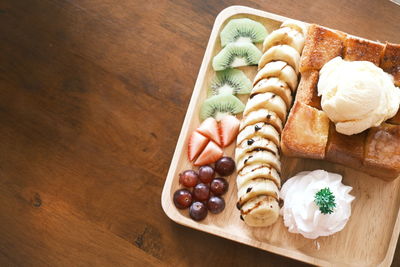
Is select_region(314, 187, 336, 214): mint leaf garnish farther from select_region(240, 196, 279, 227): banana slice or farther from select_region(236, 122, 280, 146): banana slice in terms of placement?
select_region(236, 122, 280, 146): banana slice

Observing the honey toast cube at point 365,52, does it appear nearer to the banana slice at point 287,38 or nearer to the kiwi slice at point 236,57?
the banana slice at point 287,38

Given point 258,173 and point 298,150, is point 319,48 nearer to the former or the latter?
point 298,150

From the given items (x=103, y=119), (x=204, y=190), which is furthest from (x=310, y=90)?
(x=103, y=119)

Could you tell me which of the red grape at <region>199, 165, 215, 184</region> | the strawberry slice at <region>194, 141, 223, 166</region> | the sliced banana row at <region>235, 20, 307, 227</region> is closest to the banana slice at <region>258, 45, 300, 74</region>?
the sliced banana row at <region>235, 20, 307, 227</region>

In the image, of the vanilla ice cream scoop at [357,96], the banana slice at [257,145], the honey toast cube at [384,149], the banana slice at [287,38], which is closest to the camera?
the vanilla ice cream scoop at [357,96]

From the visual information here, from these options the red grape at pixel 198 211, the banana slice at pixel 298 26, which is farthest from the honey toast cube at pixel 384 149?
the red grape at pixel 198 211

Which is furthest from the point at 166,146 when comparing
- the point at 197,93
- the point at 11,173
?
the point at 11,173

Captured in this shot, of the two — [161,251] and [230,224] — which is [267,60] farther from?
[161,251]
